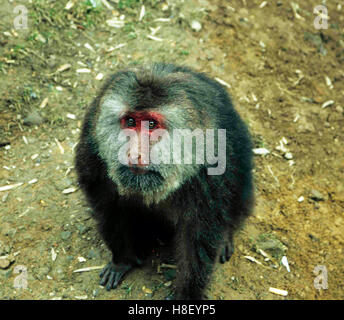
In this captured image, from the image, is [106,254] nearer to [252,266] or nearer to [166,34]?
[252,266]

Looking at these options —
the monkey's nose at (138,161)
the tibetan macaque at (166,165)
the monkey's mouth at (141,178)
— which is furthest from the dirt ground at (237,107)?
the monkey's nose at (138,161)

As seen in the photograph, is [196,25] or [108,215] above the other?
[196,25]

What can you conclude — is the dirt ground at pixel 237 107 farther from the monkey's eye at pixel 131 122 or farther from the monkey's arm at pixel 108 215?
the monkey's eye at pixel 131 122

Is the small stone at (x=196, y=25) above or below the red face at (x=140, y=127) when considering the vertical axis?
below

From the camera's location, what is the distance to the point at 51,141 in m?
5.40

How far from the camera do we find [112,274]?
428 cm

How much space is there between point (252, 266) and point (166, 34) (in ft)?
12.0

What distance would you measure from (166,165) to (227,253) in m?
1.76

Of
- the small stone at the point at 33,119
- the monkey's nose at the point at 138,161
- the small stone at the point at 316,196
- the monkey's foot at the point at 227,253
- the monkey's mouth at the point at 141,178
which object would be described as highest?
the monkey's nose at the point at 138,161

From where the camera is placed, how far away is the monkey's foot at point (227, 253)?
4648 millimetres

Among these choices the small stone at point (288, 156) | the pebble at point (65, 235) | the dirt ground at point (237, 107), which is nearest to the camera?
the dirt ground at point (237, 107)

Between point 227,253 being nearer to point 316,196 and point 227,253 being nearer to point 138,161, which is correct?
point 316,196

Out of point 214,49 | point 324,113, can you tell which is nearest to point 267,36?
point 214,49

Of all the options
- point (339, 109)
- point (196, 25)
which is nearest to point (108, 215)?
point (196, 25)
